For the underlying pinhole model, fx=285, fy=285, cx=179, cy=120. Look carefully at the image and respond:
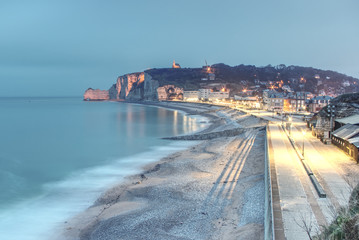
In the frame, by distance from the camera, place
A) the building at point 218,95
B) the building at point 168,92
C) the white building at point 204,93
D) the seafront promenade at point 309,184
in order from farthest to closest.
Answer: the building at point 168,92 → the white building at point 204,93 → the building at point 218,95 → the seafront promenade at point 309,184

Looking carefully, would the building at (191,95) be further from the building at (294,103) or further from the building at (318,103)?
the building at (318,103)

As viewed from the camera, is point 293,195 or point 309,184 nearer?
point 293,195

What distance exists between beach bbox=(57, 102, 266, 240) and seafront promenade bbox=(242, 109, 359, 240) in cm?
139

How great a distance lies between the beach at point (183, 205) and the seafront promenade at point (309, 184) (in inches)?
54.8

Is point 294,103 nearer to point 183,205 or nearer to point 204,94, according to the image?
point 183,205

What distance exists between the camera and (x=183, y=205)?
14.8 m

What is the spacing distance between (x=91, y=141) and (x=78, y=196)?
85.0ft

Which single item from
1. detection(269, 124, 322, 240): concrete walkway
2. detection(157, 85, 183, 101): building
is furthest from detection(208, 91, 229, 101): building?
detection(269, 124, 322, 240): concrete walkway

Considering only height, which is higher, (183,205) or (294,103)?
(294,103)

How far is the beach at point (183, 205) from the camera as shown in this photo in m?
12.1

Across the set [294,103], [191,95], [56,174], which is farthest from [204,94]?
[56,174]

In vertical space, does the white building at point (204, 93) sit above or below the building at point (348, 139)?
above

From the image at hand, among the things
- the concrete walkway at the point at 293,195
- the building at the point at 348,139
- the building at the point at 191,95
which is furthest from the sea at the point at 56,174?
the building at the point at 191,95

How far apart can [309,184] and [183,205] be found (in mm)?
6202
